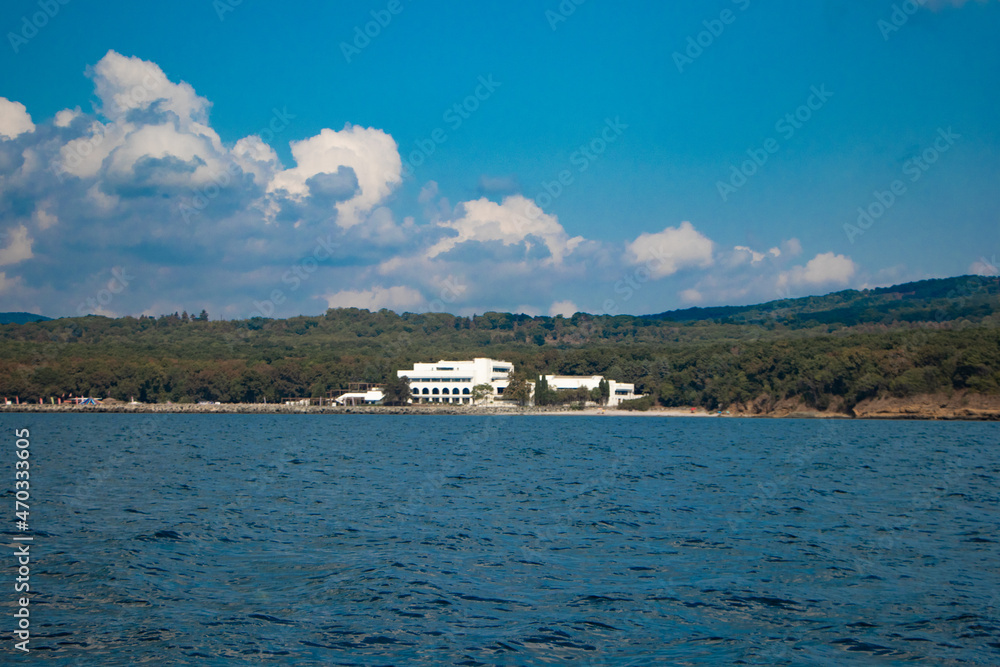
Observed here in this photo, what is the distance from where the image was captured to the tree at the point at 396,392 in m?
166

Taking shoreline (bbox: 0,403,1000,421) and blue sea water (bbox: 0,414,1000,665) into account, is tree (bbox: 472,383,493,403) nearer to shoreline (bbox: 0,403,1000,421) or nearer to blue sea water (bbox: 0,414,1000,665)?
shoreline (bbox: 0,403,1000,421)

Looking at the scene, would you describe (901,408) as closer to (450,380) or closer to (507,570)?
(450,380)

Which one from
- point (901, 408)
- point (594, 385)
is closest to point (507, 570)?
point (901, 408)

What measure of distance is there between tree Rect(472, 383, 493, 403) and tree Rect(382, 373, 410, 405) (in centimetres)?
1428

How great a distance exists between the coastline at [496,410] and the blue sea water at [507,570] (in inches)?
4032

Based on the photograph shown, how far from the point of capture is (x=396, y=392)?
166000mm

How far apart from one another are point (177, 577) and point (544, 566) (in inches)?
290

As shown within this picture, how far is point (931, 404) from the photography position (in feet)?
405

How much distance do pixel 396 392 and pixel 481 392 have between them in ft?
59.3

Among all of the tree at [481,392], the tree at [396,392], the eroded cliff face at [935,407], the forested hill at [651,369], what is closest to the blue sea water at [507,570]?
the eroded cliff face at [935,407]

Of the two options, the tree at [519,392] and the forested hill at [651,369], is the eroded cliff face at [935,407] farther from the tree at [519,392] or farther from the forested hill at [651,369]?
the tree at [519,392]

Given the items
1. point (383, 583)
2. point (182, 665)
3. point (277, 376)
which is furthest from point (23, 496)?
point (277, 376)

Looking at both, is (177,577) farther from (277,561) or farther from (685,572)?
(685,572)

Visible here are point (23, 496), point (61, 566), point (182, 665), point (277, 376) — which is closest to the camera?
point (182, 665)
